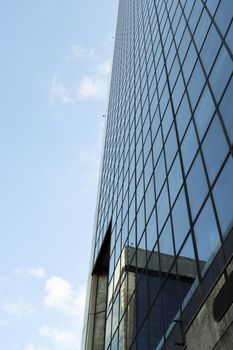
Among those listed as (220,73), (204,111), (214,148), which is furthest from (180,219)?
(220,73)

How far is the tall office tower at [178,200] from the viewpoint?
533 inches

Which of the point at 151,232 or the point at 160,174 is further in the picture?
the point at 160,174

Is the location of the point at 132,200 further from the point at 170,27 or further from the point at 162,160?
the point at 170,27

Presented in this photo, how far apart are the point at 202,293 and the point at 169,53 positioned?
16.9m

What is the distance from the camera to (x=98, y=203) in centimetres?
4628

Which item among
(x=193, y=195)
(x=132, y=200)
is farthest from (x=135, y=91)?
(x=193, y=195)

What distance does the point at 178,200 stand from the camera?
59.1 feet

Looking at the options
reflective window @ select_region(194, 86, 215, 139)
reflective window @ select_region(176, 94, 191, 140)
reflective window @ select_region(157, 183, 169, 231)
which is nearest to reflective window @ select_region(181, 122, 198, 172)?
reflective window @ select_region(194, 86, 215, 139)

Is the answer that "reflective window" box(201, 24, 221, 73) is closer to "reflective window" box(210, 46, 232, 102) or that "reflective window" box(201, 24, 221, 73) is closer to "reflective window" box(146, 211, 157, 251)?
"reflective window" box(210, 46, 232, 102)

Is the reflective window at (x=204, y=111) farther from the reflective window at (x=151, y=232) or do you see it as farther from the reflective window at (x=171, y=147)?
the reflective window at (x=151, y=232)

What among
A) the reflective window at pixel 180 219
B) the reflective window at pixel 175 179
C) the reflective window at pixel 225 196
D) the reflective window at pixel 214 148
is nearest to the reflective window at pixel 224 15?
the reflective window at pixel 214 148

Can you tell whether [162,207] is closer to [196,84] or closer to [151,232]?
[151,232]

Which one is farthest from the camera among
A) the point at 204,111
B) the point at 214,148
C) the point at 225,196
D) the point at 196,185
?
the point at 204,111

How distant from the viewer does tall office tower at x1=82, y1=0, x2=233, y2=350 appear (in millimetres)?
13539
